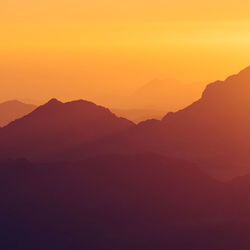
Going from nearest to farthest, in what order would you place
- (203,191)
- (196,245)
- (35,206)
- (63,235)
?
1. (196,245)
2. (63,235)
3. (35,206)
4. (203,191)

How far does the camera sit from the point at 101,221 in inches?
4412

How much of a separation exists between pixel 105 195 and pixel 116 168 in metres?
9.30

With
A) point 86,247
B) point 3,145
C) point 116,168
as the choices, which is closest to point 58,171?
point 116,168

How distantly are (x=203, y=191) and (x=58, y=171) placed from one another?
25.1 meters

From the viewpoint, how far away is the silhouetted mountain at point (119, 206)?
10331cm

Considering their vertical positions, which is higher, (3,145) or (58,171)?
(3,145)

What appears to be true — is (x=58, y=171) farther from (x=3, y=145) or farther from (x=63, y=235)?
(x=3, y=145)

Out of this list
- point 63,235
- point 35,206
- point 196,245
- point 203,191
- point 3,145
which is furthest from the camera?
point 3,145

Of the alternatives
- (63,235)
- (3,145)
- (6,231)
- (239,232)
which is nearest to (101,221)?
(63,235)

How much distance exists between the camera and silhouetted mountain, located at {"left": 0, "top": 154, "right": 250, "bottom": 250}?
103 m

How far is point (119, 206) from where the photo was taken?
117750mm

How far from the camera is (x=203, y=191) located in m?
124

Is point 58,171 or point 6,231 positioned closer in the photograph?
point 6,231

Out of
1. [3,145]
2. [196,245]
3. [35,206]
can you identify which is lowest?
[196,245]
